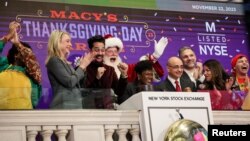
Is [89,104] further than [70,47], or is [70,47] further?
[70,47]

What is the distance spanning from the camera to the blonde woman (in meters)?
4.29

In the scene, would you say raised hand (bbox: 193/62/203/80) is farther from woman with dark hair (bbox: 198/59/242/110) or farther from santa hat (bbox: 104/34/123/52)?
santa hat (bbox: 104/34/123/52)

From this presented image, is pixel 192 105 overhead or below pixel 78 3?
below

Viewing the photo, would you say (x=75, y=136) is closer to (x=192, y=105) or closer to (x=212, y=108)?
(x=192, y=105)

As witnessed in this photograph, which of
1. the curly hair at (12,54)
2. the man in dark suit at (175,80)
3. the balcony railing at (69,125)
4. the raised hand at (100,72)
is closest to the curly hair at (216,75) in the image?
the man in dark suit at (175,80)

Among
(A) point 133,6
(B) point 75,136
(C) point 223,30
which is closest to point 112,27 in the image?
(A) point 133,6

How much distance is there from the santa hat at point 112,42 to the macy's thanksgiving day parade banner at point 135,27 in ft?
0.24

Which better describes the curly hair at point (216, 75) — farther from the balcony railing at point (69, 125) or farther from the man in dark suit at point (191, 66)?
the balcony railing at point (69, 125)

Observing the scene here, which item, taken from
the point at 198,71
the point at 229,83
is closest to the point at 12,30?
the point at 198,71

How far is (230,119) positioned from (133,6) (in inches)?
94.0

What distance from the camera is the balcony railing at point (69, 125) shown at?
3996 mm

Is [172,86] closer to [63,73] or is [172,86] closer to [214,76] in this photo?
[214,76]

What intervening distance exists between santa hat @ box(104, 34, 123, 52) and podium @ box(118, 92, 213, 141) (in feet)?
5.95

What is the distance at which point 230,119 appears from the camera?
4.77 metres
